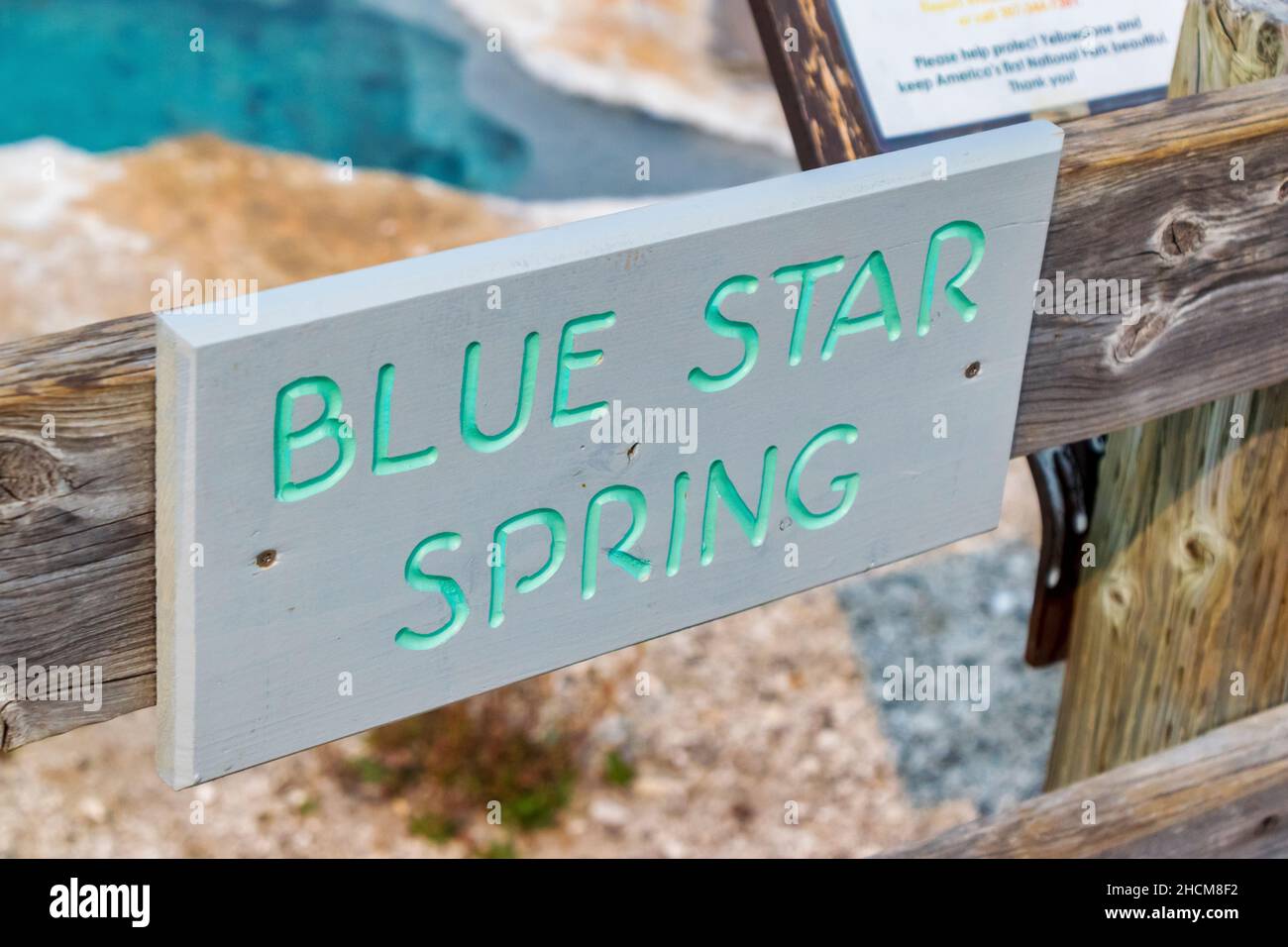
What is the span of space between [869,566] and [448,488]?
18.2 inches

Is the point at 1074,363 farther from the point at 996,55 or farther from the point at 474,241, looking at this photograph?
the point at 474,241

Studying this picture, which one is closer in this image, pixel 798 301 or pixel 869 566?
pixel 798 301

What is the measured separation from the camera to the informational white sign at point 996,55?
182 cm

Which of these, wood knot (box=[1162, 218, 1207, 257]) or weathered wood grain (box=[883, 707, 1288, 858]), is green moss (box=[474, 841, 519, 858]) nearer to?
weathered wood grain (box=[883, 707, 1288, 858])

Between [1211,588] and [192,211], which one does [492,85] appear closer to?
[192,211]

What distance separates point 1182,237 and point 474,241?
4.40 m

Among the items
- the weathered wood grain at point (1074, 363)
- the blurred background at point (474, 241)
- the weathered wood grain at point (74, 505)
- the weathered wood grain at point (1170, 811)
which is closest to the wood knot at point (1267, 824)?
the weathered wood grain at point (1170, 811)

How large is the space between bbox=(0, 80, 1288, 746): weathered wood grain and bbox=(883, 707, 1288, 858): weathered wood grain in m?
0.48

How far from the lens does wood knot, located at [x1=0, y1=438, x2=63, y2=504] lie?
1.00m

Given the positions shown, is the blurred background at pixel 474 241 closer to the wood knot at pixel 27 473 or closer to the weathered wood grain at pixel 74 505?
the weathered wood grain at pixel 74 505

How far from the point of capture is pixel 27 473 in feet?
3.31

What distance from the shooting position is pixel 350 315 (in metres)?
1.03
